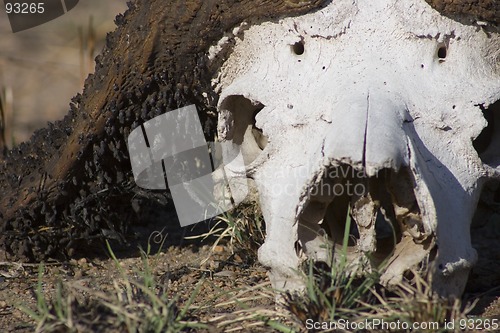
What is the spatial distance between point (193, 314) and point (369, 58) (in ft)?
3.32

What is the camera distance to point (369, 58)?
265 centimetres

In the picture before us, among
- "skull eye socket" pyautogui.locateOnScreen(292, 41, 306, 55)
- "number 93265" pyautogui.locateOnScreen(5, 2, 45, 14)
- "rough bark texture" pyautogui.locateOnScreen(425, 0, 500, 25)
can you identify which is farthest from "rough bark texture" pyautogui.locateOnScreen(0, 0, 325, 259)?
"number 93265" pyautogui.locateOnScreen(5, 2, 45, 14)

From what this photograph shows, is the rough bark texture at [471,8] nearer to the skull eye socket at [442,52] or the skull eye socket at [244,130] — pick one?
the skull eye socket at [442,52]

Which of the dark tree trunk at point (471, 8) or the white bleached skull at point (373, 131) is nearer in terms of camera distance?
the white bleached skull at point (373, 131)

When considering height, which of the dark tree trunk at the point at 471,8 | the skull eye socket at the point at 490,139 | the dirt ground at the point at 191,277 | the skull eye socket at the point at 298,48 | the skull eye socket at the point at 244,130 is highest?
the dark tree trunk at the point at 471,8

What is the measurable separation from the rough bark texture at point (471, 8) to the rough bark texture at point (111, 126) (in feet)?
1.73

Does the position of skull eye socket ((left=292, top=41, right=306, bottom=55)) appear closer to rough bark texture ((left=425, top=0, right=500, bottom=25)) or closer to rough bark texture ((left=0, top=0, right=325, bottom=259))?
rough bark texture ((left=0, top=0, right=325, bottom=259))

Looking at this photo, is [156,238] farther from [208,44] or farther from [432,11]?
[432,11]

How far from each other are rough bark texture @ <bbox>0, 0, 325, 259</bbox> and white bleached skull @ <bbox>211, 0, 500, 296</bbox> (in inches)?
7.5

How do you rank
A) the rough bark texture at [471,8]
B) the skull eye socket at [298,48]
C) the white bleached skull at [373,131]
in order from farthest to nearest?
1. the skull eye socket at [298,48]
2. the rough bark texture at [471,8]
3. the white bleached skull at [373,131]

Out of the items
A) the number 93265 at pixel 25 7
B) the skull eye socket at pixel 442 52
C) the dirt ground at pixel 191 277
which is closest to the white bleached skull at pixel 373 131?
the skull eye socket at pixel 442 52

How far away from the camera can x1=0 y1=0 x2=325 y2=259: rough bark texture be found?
2943 mm

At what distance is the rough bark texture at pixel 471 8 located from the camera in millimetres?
2615

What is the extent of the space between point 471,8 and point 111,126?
138cm
